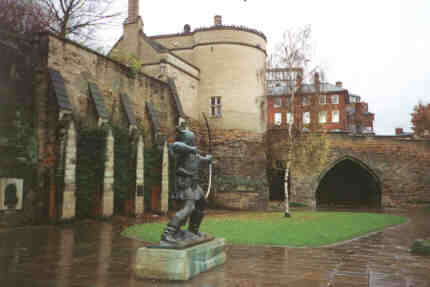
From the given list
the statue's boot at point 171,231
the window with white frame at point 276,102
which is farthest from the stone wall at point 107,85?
the window with white frame at point 276,102

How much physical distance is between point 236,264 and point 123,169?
10616 mm

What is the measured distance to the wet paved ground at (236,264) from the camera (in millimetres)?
5562

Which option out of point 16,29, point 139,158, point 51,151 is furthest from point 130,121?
point 16,29

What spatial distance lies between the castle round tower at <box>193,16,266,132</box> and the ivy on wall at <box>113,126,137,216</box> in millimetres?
9099

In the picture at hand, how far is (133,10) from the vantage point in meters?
24.4

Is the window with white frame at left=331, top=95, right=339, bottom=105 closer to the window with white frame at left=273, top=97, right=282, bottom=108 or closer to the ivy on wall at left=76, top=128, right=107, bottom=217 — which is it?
the window with white frame at left=273, top=97, right=282, bottom=108

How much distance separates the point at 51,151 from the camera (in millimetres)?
13766

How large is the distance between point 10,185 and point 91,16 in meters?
11.2

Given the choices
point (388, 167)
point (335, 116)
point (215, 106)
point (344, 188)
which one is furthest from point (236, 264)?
point (335, 116)

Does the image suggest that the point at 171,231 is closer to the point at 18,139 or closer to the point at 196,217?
the point at 196,217

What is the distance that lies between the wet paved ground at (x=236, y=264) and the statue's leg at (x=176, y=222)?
2.20ft

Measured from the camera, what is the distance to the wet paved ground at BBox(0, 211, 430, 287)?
5562mm

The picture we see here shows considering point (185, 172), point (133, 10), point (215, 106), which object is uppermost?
point (133, 10)

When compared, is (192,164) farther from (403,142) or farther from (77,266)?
(403,142)
